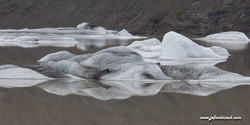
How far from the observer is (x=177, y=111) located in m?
3.90

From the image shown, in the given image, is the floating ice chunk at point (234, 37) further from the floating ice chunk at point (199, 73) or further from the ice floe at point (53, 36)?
the floating ice chunk at point (199, 73)

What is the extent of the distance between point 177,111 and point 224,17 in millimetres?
54012

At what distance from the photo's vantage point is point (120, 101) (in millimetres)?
4434

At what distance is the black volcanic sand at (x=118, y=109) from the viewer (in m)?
3.46

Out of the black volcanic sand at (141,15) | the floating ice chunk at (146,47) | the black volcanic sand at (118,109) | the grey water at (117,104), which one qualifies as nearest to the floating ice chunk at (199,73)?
the grey water at (117,104)

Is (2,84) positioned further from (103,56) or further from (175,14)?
(175,14)

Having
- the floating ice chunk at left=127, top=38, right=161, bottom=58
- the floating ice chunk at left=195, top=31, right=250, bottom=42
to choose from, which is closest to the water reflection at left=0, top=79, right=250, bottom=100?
the floating ice chunk at left=127, top=38, right=161, bottom=58

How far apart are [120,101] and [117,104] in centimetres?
20

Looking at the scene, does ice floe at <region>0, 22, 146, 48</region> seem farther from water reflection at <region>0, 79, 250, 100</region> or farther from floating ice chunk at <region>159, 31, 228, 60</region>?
water reflection at <region>0, 79, 250, 100</region>

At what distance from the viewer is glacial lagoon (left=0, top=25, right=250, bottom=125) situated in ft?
11.7

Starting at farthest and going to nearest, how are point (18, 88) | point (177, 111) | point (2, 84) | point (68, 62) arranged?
point (68, 62), point (2, 84), point (18, 88), point (177, 111)

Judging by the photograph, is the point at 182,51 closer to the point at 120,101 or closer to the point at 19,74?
the point at 19,74

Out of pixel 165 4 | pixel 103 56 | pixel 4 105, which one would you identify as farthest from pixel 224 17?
pixel 4 105

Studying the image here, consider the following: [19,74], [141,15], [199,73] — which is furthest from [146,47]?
[141,15]
